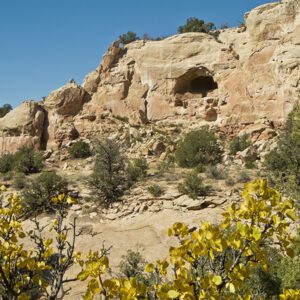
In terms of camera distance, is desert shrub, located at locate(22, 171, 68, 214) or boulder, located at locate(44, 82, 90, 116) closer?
desert shrub, located at locate(22, 171, 68, 214)

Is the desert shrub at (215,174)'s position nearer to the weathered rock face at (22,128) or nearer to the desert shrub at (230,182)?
the desert shrub at (230,182)

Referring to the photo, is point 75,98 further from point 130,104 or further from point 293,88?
point 293,88

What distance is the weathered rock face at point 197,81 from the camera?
64.5 ft

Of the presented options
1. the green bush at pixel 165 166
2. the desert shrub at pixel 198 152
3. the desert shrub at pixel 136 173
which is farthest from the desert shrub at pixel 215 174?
the desert shrub at pixel 136 173

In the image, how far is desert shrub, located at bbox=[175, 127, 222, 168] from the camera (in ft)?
55.4

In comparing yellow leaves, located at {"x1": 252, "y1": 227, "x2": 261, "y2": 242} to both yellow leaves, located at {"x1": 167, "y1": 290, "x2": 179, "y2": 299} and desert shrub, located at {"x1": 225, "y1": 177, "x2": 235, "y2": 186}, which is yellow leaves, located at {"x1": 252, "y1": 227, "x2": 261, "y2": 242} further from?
desert shrub, located at {"x1": 225, "y1": 177, "x2": 235, "y2": 186}

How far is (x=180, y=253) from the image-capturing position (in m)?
1.75

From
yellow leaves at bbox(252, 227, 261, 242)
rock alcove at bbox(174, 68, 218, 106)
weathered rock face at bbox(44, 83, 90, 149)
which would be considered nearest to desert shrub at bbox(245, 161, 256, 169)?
rock alcove at bbox(174, 68, 218, 106)

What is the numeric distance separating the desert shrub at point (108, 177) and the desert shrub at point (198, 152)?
3694mm

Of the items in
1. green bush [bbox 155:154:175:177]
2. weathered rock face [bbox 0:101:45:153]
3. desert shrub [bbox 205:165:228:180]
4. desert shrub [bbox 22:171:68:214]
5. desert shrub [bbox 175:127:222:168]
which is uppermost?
weathered rock face [bbox 0:101:45:153]

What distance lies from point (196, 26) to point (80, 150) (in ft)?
52.1

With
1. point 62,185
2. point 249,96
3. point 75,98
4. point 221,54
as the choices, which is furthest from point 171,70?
point 62,185

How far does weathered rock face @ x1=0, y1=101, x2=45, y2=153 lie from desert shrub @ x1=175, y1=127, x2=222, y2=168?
11.1m

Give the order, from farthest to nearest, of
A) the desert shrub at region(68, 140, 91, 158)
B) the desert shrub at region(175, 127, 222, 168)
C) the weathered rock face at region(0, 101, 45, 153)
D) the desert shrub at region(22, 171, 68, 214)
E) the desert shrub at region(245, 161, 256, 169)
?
the weathered rock face at region(0, 101, 45, 153)
the desert shrub at region(68, 140, 91, 158)
the desert shrub at region(175, 127, 222, 168)
the desert shrub at region(245, 161, 256, 169)
the desert shrub at region(22, 171, 68, 214)
